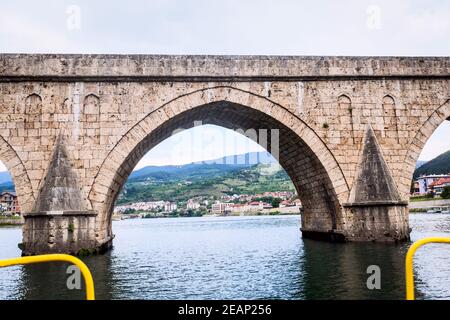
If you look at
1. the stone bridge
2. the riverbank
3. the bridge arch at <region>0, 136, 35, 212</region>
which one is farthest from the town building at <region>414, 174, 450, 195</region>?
the bridge arch at <region>0, 136, 35, 212</region>

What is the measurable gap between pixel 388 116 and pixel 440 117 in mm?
1975

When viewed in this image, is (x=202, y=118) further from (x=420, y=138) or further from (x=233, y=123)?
(x=420, y=138)

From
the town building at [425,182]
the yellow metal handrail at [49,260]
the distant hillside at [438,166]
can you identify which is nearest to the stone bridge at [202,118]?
the yellow metal handrail at [49,260]

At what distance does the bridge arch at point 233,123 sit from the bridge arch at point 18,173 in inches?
77.5

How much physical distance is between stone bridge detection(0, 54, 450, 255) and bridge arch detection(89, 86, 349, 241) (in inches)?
1.8

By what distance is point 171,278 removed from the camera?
9.62 metres

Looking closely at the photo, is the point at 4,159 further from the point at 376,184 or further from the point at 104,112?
the point at 376,184

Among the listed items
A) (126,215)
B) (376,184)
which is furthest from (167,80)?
(126,215)

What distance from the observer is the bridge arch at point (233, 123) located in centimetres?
1292

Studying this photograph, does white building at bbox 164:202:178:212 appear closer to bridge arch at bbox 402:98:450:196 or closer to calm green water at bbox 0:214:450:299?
calm green water at bbox 0:214:450:299

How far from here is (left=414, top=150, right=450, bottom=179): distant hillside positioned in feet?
430

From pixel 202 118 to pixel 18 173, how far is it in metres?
6.89

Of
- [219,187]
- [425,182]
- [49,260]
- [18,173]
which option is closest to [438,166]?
[425,182]

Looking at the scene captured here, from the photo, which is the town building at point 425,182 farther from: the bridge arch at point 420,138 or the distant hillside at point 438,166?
the bridge arch at point 420,138
